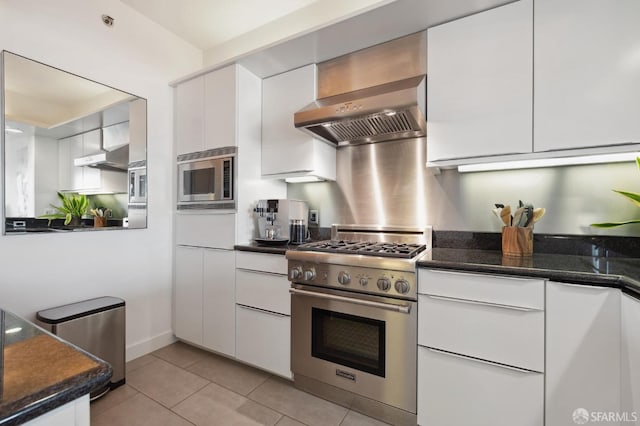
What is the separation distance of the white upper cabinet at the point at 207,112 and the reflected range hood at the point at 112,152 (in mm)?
402

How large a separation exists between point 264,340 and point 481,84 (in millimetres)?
2121

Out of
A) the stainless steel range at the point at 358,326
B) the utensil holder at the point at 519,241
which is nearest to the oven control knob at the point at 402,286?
the stainless steel range at the point at 358,326

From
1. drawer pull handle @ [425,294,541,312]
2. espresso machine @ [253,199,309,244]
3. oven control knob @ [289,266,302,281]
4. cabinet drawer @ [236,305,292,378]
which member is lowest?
cabinet drawer @ [236,305,292,378]

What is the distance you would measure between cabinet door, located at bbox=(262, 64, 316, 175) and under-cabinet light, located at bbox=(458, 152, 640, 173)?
114cm

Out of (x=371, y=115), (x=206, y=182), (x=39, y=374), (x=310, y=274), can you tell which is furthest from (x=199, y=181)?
(x=39, y=374)

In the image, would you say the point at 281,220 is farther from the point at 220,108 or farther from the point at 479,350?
the point at 479,350

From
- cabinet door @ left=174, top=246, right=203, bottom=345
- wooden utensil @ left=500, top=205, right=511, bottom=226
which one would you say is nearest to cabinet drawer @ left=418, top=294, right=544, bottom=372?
wooden utensil @ left=500, top=205, right=511, bottom=226

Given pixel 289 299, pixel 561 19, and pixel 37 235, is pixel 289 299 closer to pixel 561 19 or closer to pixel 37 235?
pixel 37 235

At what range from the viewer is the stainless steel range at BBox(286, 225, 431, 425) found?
148 cm

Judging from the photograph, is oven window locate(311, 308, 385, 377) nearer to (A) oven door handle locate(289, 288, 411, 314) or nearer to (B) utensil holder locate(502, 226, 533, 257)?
(A) oven door handle locate(289, 288, 411, 314)

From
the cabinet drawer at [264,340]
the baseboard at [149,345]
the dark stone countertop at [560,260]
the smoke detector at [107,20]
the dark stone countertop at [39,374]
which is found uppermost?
the smoke detector at [107,20]

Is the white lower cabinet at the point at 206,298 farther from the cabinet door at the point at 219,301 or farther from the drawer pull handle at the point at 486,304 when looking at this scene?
the drawer pull handle at the point at 486,304

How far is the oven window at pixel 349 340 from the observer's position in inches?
61.8

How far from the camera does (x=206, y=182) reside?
2281 mm
